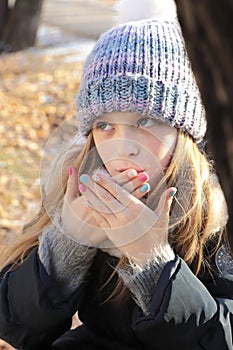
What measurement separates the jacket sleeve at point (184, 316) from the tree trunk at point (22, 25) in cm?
764

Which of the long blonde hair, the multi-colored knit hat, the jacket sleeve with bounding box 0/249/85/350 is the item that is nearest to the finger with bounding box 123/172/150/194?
the long blonde hair

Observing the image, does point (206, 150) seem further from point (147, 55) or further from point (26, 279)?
point (26, 279)

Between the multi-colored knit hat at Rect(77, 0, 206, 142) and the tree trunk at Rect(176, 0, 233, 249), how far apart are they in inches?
57.6

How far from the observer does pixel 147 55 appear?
2.56 metres

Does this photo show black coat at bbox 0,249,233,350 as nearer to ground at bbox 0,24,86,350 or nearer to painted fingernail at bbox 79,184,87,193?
painted fingernail at bbox 79,184,87,193

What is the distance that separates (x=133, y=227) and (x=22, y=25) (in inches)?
307

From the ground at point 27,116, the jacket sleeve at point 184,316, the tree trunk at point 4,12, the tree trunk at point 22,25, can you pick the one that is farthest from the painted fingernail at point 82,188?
the tree trunk at point 4,12

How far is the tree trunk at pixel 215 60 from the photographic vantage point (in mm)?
916

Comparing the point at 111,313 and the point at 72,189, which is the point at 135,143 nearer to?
the point at 72,189

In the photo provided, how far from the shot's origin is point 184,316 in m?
2.37

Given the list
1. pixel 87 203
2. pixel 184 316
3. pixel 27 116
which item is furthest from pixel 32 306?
pixel 27 116

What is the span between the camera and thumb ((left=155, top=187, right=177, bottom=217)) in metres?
2.38

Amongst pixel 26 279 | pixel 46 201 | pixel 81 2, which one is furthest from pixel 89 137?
pixel 81 2

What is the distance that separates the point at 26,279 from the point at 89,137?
510 mm
